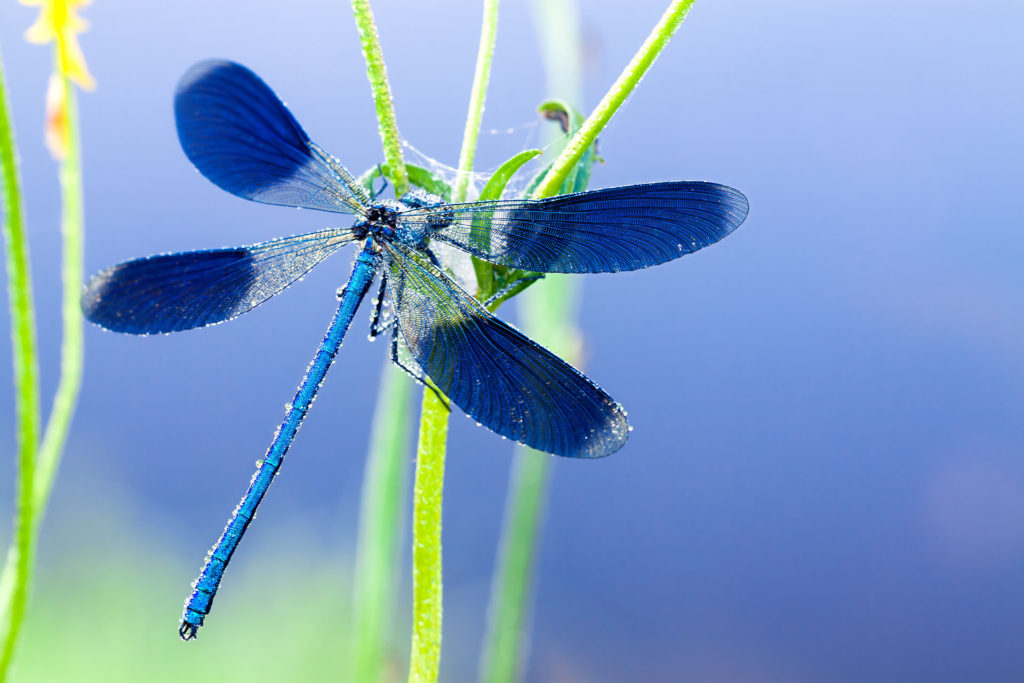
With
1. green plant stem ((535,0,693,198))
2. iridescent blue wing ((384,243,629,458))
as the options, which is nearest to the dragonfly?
iridescent blue wing ((384,243,629,458))

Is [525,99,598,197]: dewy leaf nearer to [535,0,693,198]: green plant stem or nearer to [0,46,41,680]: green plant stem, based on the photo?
[535,0,693,198]: green plant stem

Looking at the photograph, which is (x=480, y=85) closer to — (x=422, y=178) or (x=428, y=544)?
(x=422, y=178)

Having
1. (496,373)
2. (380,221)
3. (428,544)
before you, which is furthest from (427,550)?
(380,221)

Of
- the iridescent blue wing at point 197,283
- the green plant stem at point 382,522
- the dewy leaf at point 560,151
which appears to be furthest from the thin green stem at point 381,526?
the dewy leaf at point 560,151

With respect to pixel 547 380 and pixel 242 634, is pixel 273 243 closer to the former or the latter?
pixel 547 380

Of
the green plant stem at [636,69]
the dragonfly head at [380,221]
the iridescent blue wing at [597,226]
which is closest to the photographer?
the green plant stem at [636,69]

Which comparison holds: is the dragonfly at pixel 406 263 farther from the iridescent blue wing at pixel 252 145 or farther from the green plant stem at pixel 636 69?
the green plant stem at pixel 636 69
